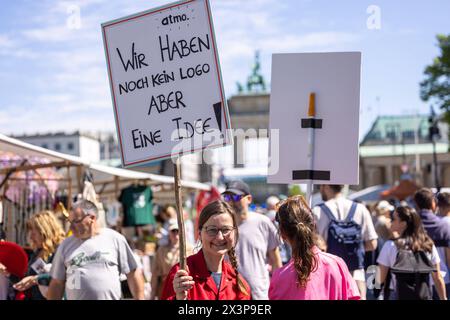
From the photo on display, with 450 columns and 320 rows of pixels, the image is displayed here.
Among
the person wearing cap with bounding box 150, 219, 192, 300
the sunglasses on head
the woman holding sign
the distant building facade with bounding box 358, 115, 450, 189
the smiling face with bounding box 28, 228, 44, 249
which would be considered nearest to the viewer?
the woman holding sign

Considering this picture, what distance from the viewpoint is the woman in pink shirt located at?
148 inches

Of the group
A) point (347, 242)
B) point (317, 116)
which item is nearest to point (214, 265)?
point (317, 116)

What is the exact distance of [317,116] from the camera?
16.7 ft

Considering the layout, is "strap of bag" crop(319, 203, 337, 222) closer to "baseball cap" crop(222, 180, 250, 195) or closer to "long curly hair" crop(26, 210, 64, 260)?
"baseball cap" crop(222, 180, 250, 195)

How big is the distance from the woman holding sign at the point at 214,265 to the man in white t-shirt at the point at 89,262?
1.92m

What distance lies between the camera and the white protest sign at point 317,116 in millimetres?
5020

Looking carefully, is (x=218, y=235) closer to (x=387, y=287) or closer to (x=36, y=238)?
(x=387, y=287)

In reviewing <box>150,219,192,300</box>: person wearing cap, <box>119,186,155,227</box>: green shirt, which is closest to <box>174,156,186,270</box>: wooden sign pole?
<box>150,219,192,300</box>: person wearing cap

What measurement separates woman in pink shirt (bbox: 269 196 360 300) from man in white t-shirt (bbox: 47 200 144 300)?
231cm

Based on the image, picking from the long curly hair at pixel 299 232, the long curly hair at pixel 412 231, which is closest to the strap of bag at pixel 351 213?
the long curly hair at pixel 412 231

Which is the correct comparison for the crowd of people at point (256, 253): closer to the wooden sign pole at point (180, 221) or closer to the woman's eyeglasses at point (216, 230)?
the woman's eyeglasses at point (216, 230)
